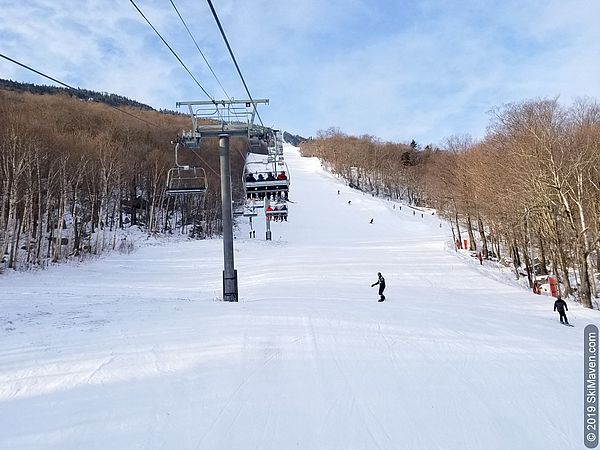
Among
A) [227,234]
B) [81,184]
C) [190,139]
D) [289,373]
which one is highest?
[81,184]

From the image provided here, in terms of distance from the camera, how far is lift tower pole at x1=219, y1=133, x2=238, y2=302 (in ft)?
44.9

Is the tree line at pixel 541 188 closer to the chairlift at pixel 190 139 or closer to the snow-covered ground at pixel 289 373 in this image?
the snow-covered ground at pixel 289 373

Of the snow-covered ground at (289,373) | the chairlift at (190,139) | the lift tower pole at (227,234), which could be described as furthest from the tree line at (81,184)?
the snow-covered ground at (289,373)

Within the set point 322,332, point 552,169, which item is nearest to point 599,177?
point 552,169

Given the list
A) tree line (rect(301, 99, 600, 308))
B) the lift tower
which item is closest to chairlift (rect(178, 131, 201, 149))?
the lift tower

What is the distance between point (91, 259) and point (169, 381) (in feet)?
79.1

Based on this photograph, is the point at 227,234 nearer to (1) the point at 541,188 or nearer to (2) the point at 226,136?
(2) the point at 226,136

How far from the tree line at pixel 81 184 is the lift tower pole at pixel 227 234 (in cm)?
362

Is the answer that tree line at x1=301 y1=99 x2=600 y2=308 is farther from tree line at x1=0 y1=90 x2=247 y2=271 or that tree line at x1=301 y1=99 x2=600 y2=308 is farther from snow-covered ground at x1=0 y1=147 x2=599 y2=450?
tree line at x1=0 y1=90 x2=247 y2=271

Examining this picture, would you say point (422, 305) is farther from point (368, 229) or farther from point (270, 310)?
point (368, 229)

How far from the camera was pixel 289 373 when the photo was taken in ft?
21.8

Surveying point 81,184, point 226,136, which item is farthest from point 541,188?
point 81,184

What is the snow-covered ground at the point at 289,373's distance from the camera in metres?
4.84

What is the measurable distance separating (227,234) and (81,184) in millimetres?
24790
